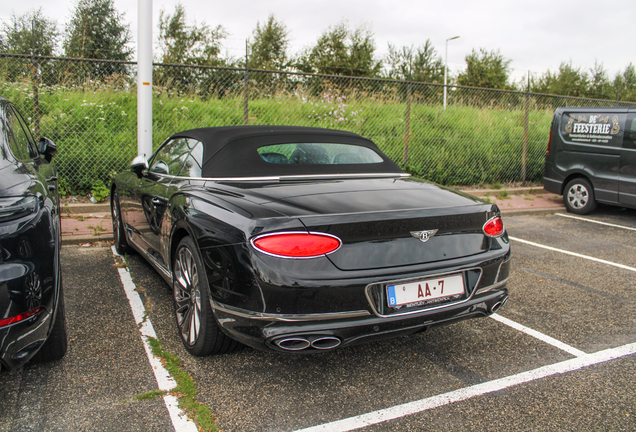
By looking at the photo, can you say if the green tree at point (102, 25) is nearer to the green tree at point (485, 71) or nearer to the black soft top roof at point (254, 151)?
the green tree at point (485, 71)

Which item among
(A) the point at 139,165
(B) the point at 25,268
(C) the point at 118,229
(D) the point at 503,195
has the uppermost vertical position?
(A) the point at 139,165

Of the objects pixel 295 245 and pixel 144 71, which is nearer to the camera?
pixel 295 245

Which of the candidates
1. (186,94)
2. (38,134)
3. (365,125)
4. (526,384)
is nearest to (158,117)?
(186,94)

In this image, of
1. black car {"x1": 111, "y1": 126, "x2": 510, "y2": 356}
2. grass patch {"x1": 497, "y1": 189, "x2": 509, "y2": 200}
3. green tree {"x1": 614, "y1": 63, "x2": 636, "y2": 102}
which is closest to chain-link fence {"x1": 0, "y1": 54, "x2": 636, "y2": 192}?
grass patch {"x1": 497, "y1": 189, "x2": 509, "y2": 200}

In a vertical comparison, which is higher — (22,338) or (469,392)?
(22,338)

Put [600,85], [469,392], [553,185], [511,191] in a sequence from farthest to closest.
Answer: [600,85] < [511,191] < [553,185] < [469,392]

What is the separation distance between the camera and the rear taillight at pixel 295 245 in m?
2.27

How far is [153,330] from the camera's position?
3330 mm

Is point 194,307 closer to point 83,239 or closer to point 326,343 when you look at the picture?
point 326,343

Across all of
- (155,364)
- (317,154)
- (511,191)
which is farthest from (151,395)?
(511,191)

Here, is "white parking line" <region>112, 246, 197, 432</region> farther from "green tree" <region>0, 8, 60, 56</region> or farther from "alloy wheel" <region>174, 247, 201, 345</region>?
"green tree" <region>0, 8, 60, 56</region>

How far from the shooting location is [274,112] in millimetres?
9672

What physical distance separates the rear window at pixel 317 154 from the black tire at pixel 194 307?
887 millimetres

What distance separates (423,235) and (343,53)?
116 feet
